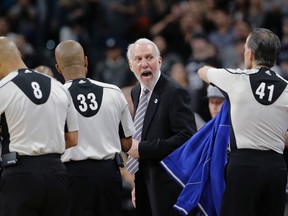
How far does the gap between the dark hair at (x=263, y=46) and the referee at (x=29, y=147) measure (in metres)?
1.83

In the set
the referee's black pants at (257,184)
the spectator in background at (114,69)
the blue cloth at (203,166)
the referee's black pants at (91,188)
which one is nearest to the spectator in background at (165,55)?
the spectator in background at (114,69)

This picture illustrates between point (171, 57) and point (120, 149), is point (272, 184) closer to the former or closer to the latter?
point (120, 149)

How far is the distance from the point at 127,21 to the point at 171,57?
268cm

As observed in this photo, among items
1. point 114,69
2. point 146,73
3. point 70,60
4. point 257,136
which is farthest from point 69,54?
point 114,69

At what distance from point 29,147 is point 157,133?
1.82 metres

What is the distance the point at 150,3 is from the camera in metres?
16.9

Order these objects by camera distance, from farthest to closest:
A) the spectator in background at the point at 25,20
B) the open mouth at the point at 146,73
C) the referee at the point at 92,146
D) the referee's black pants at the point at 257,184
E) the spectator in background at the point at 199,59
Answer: the spectator in background at the point at 25,20
the spectator in background at the point at 199,59
the open mouth at the point at 146,73
the referee at the point at 92,146
the referee's black pants at the point at 257,184

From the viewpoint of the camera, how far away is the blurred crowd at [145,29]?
1452 cm

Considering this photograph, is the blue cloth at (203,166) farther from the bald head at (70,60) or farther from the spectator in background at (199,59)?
the spectator in background at (199,59)

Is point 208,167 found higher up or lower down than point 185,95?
lower down

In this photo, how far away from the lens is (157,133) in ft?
27.1

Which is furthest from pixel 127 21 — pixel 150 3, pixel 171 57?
pixel 171 57

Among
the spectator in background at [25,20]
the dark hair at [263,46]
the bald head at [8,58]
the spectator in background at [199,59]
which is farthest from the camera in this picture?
the spectator in background at [25,20]

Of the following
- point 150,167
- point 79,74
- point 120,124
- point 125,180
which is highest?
point 79,74
